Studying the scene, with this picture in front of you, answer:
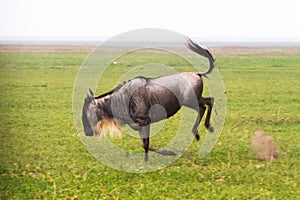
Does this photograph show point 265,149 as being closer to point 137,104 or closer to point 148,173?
point 148,173

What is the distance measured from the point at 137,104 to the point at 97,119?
867 millimetres

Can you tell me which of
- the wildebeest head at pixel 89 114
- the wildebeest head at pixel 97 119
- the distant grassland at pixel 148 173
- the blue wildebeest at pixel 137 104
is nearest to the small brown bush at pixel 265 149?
the distant grassland at pixel 148 173

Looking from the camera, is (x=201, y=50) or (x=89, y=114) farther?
(x=201, y=50)

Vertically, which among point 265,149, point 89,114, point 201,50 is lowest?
point 265,149

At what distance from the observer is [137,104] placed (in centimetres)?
923

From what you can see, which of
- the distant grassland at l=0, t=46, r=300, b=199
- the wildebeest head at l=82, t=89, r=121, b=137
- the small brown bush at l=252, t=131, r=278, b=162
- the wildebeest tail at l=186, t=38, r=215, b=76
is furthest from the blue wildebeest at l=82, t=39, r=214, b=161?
the small brown bush at l=252, t=131, r=278, b=162

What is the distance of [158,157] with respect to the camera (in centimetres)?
998

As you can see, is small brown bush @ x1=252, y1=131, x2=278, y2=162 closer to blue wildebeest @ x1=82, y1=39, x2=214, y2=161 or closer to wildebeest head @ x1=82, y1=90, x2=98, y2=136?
blue wildebeest @ x1=82, y1=39, x2=214, y2=161

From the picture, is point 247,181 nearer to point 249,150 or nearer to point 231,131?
point 249,150

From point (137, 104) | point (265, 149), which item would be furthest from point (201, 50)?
point (265, 149)

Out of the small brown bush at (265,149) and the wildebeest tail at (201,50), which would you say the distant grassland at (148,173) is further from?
the wildebeest tail at (201,50)

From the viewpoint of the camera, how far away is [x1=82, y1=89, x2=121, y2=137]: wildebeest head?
29.7ft

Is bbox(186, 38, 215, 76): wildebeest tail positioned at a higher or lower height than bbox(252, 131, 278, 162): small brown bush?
higher

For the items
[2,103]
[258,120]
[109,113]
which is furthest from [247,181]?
[2,103]
